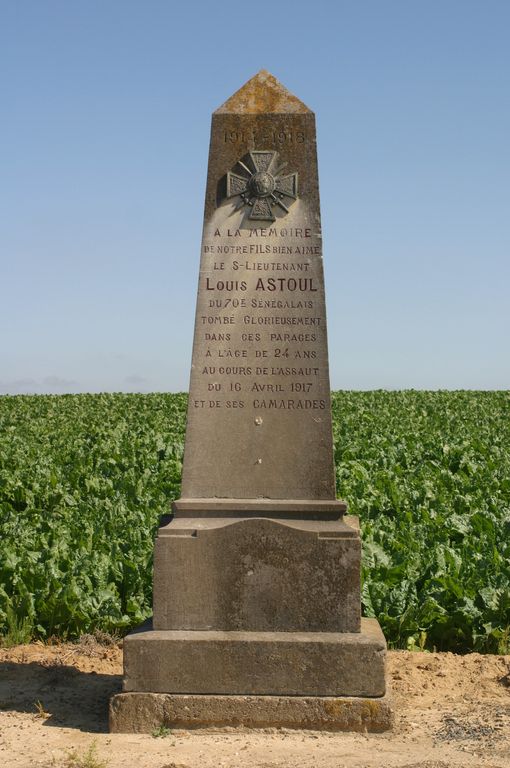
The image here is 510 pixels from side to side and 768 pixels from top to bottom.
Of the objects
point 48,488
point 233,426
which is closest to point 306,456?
point 233,426

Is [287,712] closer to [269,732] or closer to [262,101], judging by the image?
[269,732]

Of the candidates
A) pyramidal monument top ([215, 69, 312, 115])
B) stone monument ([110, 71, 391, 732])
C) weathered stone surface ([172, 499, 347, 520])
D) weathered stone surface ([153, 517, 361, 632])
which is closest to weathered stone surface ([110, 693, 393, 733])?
stone monument ([110, 71, 391, 732])

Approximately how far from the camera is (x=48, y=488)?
16531 millimetres

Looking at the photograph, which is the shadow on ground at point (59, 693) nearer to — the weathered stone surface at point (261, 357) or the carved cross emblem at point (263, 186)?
the weathered stone surface at point (261, 357)

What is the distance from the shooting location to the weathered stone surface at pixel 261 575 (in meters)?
7.32

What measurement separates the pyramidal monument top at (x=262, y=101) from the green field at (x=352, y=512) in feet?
15.2

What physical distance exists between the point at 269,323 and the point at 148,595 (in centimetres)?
399

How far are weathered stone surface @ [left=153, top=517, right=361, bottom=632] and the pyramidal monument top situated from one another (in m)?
3.04

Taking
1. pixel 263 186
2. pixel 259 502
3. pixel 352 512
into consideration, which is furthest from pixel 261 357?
pixel 352 512

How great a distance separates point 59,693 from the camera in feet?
26.8

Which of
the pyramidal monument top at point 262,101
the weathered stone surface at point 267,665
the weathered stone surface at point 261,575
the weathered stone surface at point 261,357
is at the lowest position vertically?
the weathered stone surface at point 267,665

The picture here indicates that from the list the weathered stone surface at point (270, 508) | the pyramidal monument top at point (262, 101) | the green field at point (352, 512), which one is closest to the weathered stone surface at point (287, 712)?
the weathered stone surface at point (270, 508)

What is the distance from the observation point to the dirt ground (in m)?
6.66

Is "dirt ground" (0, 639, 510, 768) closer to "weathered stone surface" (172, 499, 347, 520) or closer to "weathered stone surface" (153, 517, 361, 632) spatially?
"weathered stone surface" (153, 517, 361, 632)
